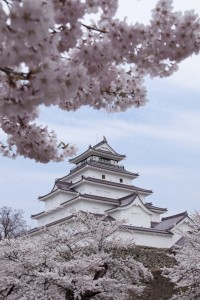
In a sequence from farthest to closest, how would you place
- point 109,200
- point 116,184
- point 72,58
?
point 116,184, point 109,200, point 72,58

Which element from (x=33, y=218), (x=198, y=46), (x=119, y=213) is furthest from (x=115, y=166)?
(x=198, y=46)

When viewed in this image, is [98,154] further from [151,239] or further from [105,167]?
[151,239]

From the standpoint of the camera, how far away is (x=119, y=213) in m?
30.1

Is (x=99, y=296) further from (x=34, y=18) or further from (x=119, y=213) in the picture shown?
(x=119, y=213)

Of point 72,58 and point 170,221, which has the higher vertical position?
point 170,221

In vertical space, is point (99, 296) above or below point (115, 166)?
below

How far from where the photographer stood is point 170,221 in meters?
32.0

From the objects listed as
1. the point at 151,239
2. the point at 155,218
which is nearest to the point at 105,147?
the point at 155,218

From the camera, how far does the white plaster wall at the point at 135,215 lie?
30062 millimetres

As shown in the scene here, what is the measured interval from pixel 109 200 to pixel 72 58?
91.8 feet

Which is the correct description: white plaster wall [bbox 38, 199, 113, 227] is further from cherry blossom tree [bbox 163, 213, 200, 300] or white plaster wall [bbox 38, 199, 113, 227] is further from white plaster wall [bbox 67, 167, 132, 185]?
cherry blossom tree [bbox 163, 213, 200, 300]

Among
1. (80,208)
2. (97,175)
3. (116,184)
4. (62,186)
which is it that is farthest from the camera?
(97,175)

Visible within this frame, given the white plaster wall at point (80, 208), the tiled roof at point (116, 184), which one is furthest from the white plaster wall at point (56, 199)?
the tiled roof at point (116, 184)

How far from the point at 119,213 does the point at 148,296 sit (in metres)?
10.6
